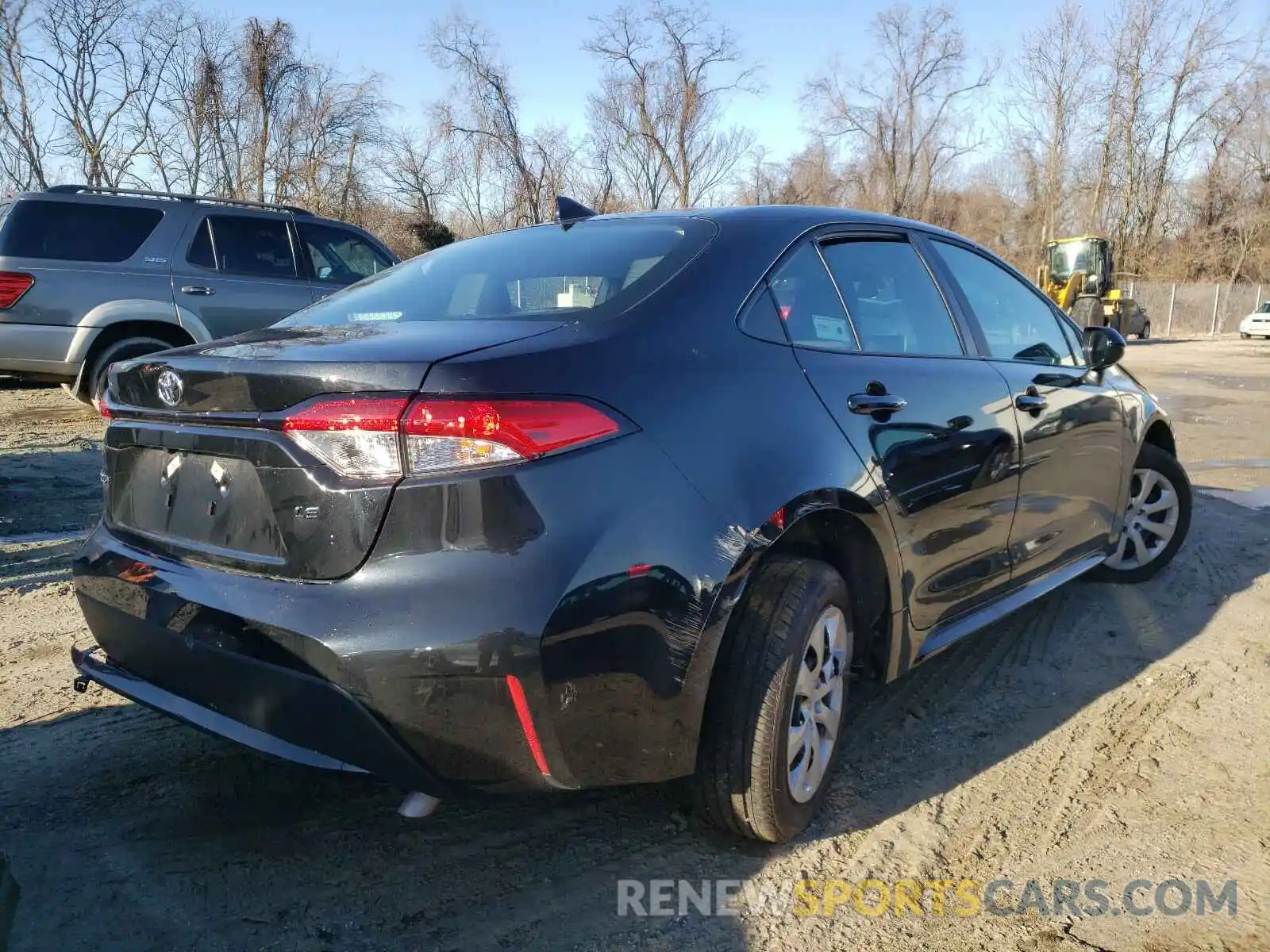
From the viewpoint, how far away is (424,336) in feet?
7.12

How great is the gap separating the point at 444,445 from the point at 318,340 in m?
0.58

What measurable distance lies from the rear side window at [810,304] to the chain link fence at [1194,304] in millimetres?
44626

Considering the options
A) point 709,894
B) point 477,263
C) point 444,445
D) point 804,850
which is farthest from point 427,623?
point 477,263

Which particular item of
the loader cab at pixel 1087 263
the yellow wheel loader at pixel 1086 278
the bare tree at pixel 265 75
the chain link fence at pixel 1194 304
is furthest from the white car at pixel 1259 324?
the bare tree at pixel 265 75

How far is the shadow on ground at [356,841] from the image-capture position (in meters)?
2.14

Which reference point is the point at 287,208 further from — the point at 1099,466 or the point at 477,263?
the point at 1099,466

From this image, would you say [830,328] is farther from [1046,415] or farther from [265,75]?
[265,75]

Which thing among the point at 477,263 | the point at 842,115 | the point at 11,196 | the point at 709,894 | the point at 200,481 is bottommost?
the point at 709,894

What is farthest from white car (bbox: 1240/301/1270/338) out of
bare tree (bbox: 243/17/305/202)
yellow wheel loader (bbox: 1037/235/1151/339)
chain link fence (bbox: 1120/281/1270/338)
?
bare tree (bbox: 243/17/305/202)

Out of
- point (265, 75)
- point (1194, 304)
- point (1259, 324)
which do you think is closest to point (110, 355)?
point (265, 75)

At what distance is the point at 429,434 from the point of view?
189cm

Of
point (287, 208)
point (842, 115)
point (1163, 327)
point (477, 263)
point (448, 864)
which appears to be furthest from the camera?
point (1163, 327)

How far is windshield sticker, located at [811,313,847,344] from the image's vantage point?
269 cm

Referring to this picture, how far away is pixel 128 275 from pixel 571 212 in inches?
222
